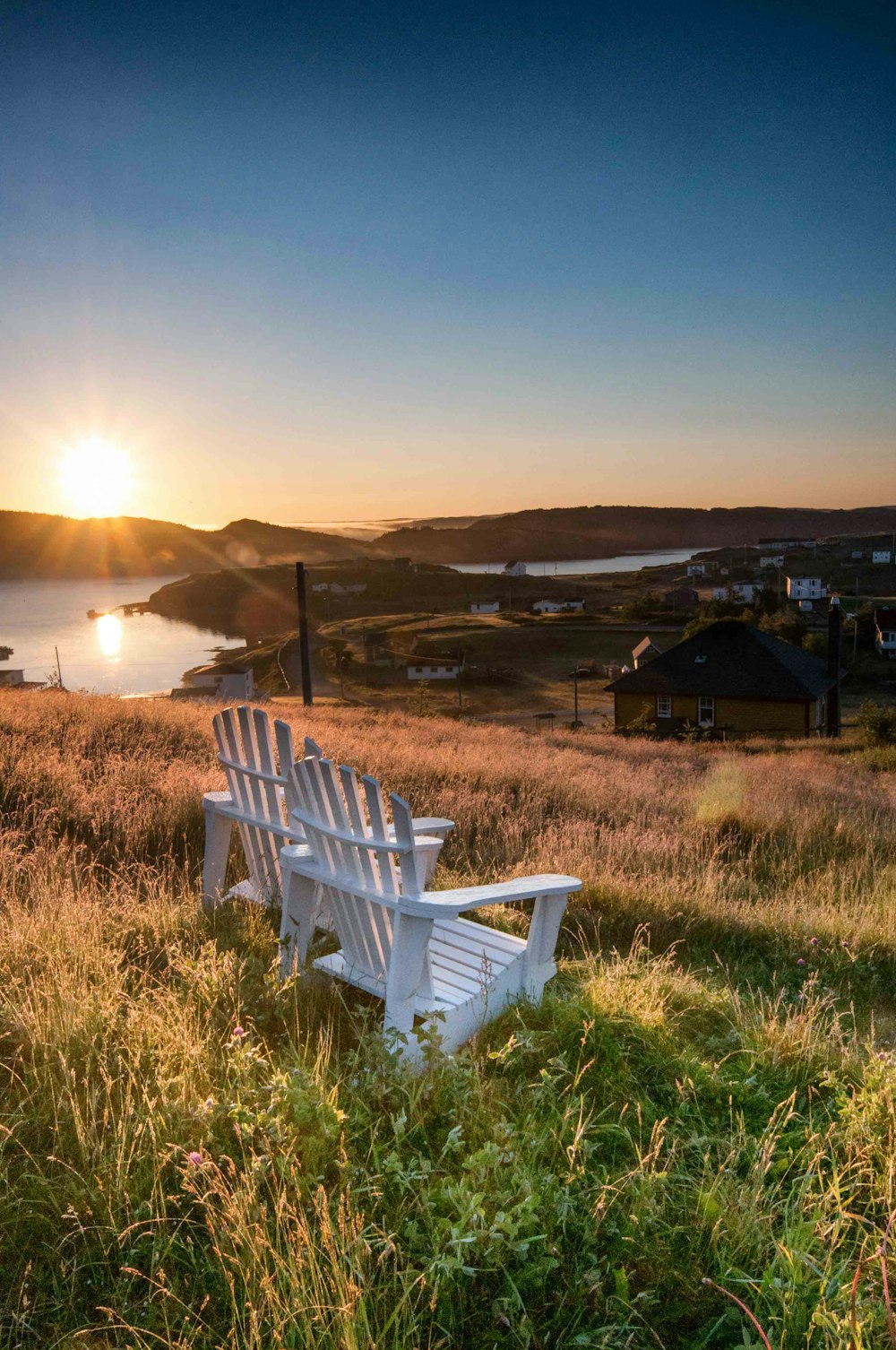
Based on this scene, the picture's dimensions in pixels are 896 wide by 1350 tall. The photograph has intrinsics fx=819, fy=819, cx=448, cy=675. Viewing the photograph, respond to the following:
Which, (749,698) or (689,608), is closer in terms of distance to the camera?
(749,698)

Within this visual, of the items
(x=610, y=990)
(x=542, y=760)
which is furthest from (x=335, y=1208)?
(x=542, y=760)

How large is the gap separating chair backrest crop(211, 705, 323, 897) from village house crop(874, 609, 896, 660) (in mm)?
66517

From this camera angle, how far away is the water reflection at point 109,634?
81444mm

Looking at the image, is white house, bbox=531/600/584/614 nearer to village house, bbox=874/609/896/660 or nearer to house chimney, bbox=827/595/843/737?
village house, bbox=874/609/896/660

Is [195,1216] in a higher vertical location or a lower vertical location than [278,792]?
lower

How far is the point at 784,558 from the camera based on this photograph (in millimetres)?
127125

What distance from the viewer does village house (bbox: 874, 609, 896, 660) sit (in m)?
61.7

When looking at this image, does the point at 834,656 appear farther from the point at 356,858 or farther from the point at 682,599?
the point at 682,599

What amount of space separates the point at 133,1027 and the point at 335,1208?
0.91 m

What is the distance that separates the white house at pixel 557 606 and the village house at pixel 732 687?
7323 centimetres

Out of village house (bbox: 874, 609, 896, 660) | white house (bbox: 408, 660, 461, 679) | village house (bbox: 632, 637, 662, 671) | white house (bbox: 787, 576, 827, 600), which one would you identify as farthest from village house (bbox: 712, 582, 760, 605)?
village house (bbox: 632, 637, 662, 671)

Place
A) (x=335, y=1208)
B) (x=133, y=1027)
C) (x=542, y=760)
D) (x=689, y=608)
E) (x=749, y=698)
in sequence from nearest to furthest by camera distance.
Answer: (x=335, y=1208)
(x=133, y=1027)
(x=542, y=760)
(x=749, y=698)
(x=689, y=608)

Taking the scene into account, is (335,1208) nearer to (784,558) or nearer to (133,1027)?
(133,1027)

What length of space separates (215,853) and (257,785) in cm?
65
